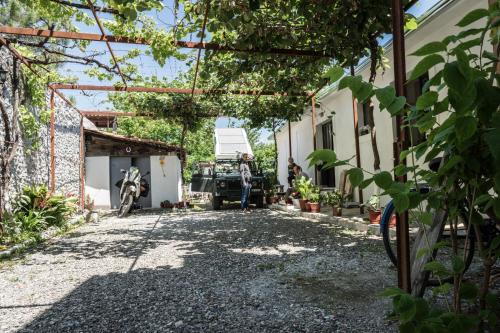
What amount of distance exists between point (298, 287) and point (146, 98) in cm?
1157

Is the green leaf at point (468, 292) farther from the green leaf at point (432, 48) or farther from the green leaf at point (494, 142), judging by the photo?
the green leaf at point (432, 48)

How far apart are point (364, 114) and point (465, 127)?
9561mm

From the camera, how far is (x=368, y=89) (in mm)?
1151

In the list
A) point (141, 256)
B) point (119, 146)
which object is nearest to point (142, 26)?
point (141, 256)

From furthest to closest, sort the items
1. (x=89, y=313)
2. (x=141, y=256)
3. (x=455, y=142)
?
(x=141, y=256) → (x=89, y=313) → (x=455, y=142)

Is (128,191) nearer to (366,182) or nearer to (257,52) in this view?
(257,52)

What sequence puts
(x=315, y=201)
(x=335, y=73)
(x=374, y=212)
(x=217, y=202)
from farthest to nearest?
(x=217, y=202)
(x=315, y=201)
(x=374, y=212)
(x=335, y=73)

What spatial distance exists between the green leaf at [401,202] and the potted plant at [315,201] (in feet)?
27.1

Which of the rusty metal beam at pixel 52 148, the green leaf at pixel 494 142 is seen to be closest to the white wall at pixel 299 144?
the rusty metal beam at pixel 52 148

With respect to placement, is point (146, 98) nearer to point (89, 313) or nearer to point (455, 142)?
point (89, 313)

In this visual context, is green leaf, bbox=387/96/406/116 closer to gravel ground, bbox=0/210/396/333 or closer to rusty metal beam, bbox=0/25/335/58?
gravel ground, bbox=0/210/396/333

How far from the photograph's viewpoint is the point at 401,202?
3.90 feet

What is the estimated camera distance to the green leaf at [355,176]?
1.21 meters

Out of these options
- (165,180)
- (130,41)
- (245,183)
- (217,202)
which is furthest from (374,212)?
(165,180)
